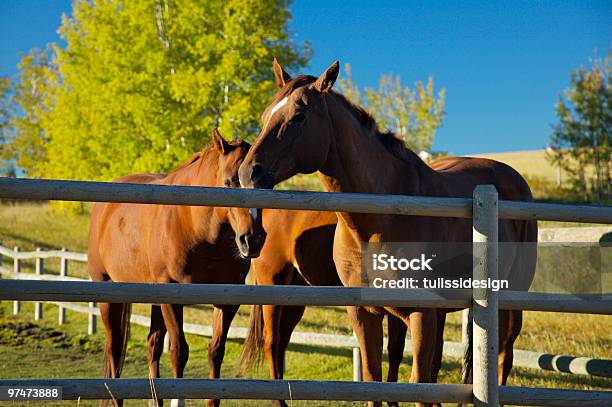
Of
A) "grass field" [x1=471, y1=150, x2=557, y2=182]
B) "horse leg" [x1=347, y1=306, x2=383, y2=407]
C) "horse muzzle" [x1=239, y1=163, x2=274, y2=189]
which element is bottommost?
"horse leg" [x1=347, y1=306, x2=383, y2=407]

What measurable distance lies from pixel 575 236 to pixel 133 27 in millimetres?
15553

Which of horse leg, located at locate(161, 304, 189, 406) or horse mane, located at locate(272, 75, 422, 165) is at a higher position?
horse mane, located at locate(272, 75, 422, 165)

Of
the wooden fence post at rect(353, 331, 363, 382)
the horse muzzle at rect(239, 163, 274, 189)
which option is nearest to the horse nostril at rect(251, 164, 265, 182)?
the horse muzzle at rect(239, 163, 274, 189)

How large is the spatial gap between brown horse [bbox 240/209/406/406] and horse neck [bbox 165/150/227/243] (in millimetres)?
592

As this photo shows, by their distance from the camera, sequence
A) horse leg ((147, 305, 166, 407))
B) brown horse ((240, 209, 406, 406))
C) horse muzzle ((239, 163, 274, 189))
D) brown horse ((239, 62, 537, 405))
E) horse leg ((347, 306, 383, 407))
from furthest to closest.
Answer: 1. horse leg ((147, 305, 166, 407))
2. brown horse ((240, 209, 406, 406))
3. horse leg ((347, 306, 383, 407))
4. brown horse ((239, 62, 537, 405))
5. horse muzzle ((239, 163, 274, 189))

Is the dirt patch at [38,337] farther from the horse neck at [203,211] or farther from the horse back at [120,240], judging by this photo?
the horse neck at [203,211]

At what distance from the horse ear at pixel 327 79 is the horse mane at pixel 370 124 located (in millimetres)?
107

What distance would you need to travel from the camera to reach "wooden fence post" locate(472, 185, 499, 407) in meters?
2.97

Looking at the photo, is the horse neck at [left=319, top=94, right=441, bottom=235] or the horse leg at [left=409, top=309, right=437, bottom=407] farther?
the horse neck at [left=319, top=94, right=441, bottom=235]

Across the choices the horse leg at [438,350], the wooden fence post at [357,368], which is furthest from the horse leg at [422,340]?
the wooden fence post at [357,368]

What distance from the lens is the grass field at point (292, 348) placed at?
7.57m

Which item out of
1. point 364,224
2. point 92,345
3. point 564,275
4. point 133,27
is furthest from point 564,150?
point 364,224

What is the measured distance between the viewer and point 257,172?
3.54 metres

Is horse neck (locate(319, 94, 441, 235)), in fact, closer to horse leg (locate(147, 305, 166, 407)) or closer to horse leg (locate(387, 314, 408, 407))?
horse leg (locate(387, 314, 408, 407))
